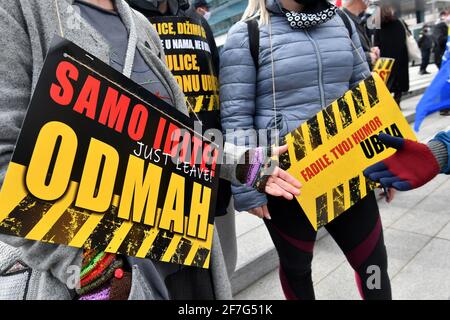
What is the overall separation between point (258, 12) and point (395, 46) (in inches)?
108

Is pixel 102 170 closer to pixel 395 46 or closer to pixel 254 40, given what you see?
pixel 254 40

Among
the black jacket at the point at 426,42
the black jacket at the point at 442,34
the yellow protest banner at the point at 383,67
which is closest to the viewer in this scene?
the yellow protest banner at the point at 383,67

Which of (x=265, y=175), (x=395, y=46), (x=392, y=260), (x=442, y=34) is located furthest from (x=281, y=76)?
(x=442, y=34)

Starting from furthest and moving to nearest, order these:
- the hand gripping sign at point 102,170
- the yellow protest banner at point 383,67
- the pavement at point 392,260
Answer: the yellow protest banner at point 383,67 → the pavement at point 392,260 → the hand gripping sign at point 102,170

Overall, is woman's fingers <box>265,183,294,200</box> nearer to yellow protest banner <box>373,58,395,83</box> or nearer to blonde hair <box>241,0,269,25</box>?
blonde hair <box>241,0,269,25</box>

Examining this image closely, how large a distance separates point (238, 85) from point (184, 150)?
1.94 ft

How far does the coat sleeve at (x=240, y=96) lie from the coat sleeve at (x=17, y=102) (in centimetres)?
73

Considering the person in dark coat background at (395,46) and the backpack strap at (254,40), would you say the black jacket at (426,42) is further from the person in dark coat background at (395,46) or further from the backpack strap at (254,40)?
the backpack strap at (254,40)

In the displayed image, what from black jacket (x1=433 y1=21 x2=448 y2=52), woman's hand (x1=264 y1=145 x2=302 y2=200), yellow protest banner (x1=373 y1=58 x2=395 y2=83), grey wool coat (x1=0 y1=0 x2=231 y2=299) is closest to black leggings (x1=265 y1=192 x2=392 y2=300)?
woman's hand (x1=264 y1=145 x2=302 y2=200)

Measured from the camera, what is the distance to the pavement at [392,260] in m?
1.98

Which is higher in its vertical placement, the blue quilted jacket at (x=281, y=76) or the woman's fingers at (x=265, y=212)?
the blue quilted jacket at (x=281, y=76)

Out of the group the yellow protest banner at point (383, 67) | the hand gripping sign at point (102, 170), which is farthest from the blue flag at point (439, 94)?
the yellow protest banner at point (383, 67)
